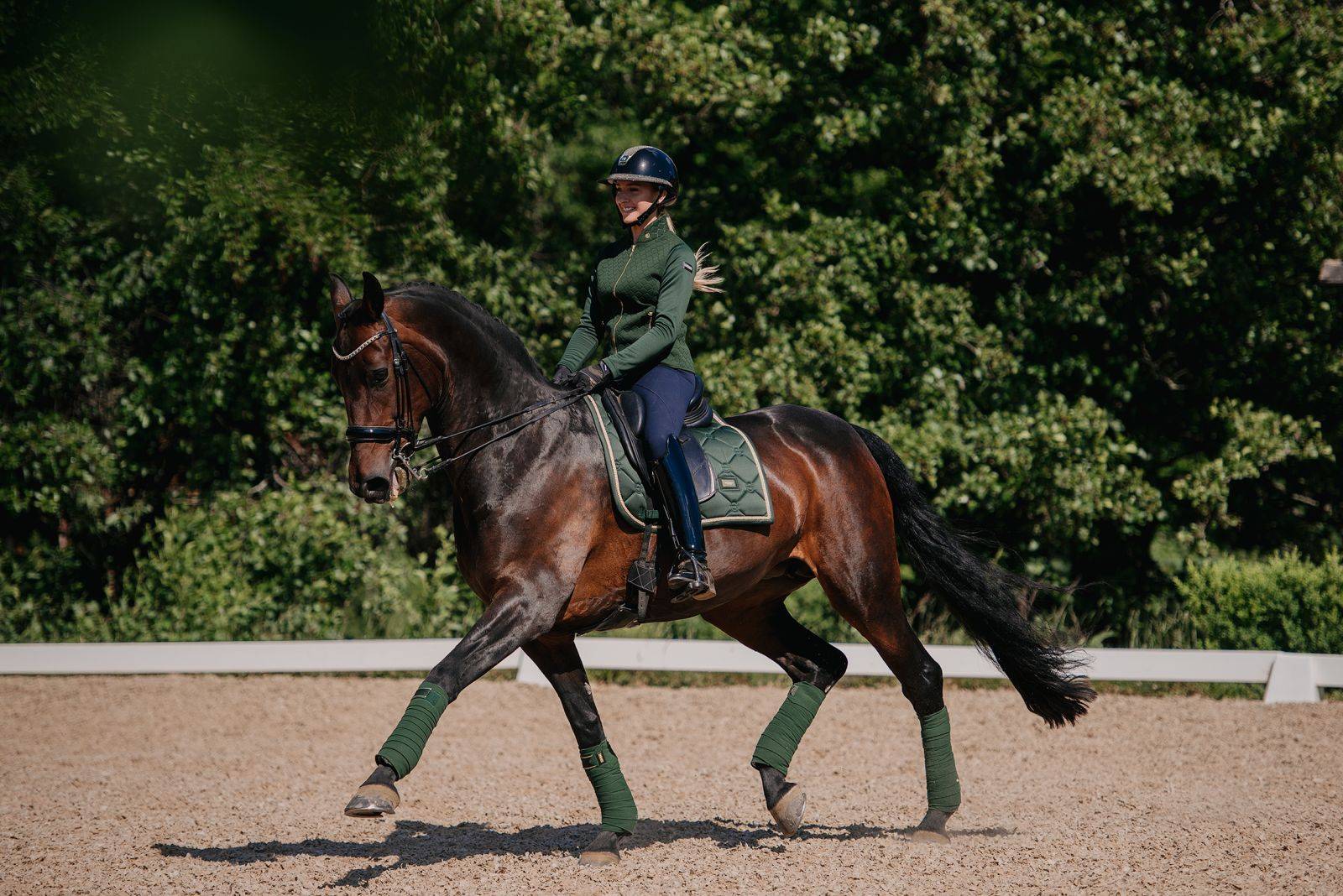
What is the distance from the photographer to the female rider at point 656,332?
5348 mm

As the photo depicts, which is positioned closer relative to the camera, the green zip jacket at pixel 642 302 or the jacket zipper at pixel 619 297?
the green zip jacket at pixel 642 302

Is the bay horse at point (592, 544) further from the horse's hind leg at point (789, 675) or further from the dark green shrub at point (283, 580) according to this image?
the dark green shrub at point (283, 580)

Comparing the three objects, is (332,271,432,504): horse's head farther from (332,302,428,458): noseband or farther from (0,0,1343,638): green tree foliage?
(0,0,1343,638): green tree foliage

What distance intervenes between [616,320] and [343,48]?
7.34 m

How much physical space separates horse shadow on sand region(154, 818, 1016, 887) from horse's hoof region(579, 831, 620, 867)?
17cm

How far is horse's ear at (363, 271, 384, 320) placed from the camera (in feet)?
15.8

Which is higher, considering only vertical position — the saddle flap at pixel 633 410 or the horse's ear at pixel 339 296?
the horse's ear at pixel 339 296

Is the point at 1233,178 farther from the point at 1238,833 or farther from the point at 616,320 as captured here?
the point at 616,320

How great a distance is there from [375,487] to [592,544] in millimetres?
971

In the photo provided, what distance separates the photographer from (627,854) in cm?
557

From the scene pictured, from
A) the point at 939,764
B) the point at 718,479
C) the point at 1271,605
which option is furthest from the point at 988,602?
the point at 1271,605

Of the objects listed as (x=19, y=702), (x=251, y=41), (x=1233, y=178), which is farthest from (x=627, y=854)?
(x=1233, y=178)

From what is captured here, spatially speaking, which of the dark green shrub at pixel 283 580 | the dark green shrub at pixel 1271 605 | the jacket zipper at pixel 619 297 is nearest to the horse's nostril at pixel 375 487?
the jacket zipper at pixel 619 297

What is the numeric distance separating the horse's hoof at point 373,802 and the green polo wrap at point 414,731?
0.13 meters
